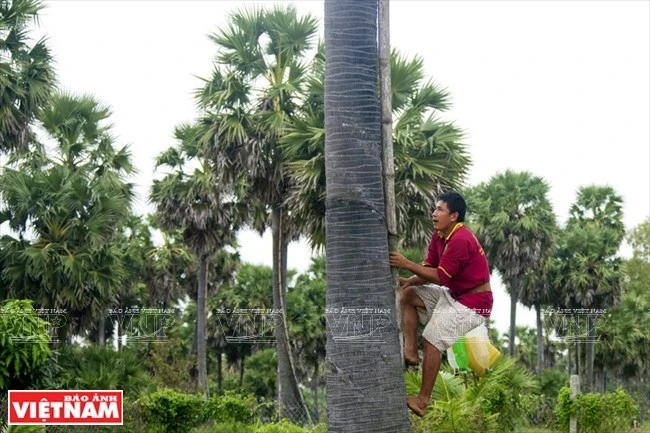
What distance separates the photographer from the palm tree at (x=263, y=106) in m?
25.2

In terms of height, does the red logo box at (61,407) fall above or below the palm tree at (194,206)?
below

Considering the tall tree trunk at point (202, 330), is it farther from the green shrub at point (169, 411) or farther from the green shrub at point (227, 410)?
the green shrub at point (169, 411)

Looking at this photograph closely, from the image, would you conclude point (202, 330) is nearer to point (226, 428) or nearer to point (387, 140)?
point (226, 428)

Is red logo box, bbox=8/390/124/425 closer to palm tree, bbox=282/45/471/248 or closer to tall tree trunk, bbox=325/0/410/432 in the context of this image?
tall tree trunk, bbox=325/0/410/432

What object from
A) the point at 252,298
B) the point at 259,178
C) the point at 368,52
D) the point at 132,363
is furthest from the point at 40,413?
the point at 252,298

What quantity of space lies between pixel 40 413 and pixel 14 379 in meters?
2.81

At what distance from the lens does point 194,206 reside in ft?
111

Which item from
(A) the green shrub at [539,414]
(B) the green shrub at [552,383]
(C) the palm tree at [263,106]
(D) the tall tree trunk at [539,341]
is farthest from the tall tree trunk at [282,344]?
(D) the tall tree trunk at [539,341]

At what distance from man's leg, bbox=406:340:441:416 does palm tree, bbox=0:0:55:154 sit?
16.8m

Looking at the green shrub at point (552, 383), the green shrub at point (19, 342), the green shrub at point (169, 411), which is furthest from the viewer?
the green shrub at point (552, 383)

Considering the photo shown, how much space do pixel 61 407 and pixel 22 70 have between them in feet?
45.9

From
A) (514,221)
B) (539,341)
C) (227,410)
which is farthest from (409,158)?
(539,341)

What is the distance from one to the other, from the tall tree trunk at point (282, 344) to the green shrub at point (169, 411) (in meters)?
4.80

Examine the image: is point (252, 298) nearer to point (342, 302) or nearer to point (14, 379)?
point (14, 379)
